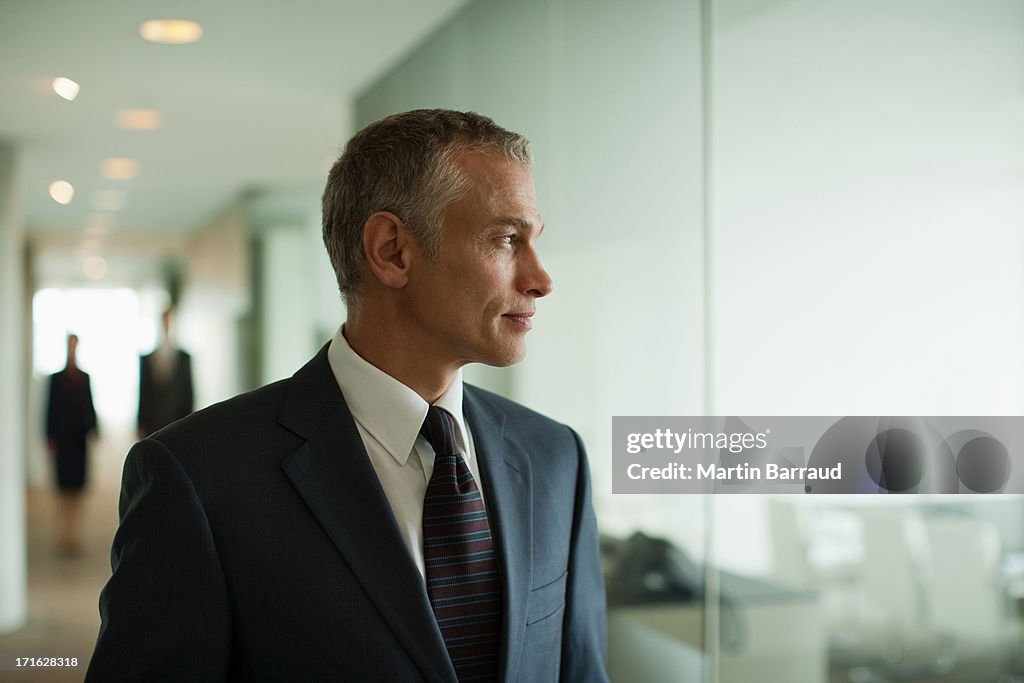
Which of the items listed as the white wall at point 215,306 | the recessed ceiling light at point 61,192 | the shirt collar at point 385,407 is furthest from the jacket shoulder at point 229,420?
the recessed ceiling light at point 61,192

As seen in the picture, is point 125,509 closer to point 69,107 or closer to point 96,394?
point 96,394

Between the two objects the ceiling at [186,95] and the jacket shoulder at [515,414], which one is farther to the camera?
the ceiling at [186,95]

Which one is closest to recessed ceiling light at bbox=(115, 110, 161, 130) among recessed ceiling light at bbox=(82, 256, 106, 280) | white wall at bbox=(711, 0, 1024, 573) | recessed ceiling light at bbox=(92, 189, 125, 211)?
recessed ceiling light at bbox=(92, 189, 125, 211)

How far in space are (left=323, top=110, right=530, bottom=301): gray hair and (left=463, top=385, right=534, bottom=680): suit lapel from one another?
0.30 metres

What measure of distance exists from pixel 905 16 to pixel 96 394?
2123mm

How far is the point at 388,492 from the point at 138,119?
46.4 inches

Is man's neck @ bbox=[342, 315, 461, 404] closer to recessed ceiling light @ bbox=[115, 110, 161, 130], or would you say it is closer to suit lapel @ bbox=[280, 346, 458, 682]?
suit lapel @ bbox=[280, 346, 458, 682]

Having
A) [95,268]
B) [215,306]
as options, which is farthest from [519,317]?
[95,268]

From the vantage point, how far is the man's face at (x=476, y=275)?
1.42 meters

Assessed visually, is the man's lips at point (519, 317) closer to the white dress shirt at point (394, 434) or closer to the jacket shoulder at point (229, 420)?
the white dress shirt at point (394, 434)

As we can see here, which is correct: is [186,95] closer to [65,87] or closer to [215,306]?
[65,87]

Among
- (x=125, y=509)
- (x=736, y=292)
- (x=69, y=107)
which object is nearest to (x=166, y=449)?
(x=125, y=509)

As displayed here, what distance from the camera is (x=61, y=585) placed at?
201 cm

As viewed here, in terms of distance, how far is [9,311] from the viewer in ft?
6.59
